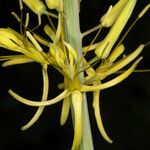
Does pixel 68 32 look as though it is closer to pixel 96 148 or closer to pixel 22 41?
pixel 22 41

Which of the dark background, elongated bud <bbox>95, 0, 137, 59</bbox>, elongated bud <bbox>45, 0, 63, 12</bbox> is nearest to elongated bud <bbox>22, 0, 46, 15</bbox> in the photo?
elongated bud <bbox>45, 0, 63, 12</bbox>

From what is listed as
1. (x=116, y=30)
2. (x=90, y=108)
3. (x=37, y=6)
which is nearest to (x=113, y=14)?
(x=116, y=30)

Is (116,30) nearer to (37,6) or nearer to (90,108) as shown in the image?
(37,6)

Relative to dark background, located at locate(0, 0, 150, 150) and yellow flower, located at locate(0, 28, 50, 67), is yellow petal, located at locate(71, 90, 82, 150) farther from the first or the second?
dark background, located at locate(0, 0, 150, 150)

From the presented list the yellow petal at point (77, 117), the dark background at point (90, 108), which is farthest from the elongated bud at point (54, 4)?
the dark background at point (90, 108)

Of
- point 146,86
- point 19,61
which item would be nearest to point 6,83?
point 146,86

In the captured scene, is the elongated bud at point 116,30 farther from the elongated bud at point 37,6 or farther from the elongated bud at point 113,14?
the elongated bud at point 37,6

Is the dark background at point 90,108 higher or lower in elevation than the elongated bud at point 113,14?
higher
